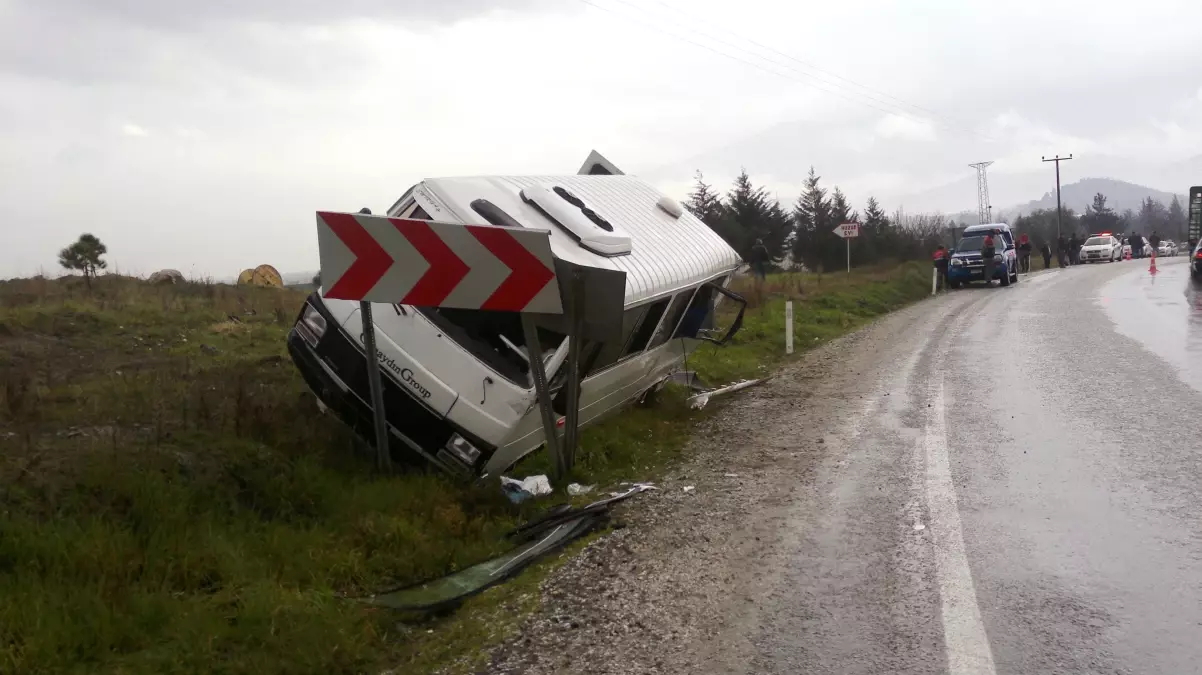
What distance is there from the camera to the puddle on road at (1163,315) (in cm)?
1169

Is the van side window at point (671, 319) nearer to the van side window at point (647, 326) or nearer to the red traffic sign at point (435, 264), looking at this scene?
the van side window at point (647, 326)

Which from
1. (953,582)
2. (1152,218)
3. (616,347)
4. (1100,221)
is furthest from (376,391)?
(1152,218)

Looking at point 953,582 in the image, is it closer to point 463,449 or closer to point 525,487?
point 525,487

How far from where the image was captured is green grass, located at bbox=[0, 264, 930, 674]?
4.00 meters

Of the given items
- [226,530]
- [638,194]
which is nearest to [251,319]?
[638,194]

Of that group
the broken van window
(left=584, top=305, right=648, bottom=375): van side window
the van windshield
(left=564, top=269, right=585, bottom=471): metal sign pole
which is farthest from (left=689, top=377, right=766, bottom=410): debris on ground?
the van windshield

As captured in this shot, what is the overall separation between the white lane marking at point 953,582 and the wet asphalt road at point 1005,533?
0.04ft

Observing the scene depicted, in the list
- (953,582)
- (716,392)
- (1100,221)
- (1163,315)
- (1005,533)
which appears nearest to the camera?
(953,582)

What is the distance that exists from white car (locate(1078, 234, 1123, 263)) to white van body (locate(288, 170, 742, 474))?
46032 millimetres

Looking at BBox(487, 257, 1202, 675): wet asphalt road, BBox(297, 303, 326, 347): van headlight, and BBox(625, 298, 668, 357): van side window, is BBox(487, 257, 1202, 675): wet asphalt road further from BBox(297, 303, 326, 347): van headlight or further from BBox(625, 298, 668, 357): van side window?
BBox(297, 303, 326, 347): van headlight

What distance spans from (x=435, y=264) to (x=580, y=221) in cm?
149

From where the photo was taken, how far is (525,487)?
6547mm

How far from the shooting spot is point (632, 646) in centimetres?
414

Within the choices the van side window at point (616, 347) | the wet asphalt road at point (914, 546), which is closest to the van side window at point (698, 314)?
the wet asphalt road at point (914, 546)
